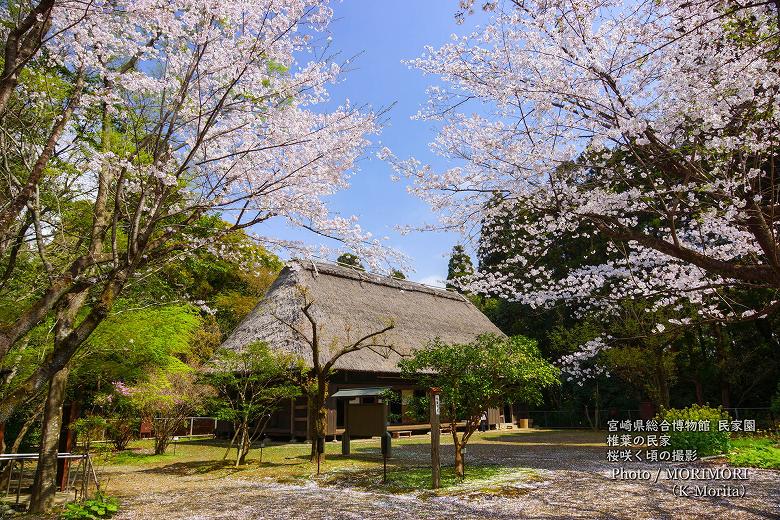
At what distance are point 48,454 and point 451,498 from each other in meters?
5.42

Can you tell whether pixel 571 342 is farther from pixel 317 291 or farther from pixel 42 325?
pixel 42 325

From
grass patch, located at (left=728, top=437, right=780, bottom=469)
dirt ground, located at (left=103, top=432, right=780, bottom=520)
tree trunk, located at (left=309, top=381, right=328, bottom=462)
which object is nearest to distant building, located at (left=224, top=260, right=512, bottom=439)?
tree trunk, located at (left=309, top=381, right=328, bottom=462)

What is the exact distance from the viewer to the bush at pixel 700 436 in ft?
34.0

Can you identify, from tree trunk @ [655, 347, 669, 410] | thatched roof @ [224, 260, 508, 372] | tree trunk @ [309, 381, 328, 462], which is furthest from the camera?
thatched roof @ [224, 260, 508, 372]

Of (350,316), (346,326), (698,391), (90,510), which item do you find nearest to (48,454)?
(90,510)

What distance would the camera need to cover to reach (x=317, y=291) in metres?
17.9

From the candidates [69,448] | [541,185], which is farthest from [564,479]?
[69,448]

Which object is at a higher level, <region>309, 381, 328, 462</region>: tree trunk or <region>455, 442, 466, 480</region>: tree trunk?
<region>309, 381, 328, 462</region>: tree trunk

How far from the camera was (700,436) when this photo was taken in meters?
10.4

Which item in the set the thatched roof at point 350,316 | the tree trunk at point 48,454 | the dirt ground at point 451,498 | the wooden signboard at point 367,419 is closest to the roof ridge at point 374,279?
the thatched roof at point 350,316

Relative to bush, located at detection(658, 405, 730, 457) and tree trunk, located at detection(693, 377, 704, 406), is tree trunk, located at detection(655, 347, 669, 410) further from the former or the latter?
tree trunk, located at detection(693, 377, 704, 406)

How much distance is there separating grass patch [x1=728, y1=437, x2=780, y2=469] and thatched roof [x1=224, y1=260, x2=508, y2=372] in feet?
23.4

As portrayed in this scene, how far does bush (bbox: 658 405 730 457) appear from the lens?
10367mm

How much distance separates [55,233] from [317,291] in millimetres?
11339
